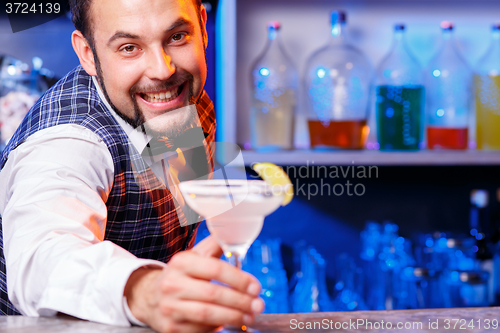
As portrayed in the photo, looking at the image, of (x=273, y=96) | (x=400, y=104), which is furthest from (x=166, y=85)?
(x=400, y=104)

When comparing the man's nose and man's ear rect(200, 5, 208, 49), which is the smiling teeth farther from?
man's ear rect(200, 5, 208, 49)

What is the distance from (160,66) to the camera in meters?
1.05

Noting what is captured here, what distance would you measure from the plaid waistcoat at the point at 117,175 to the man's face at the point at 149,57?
0.07 m

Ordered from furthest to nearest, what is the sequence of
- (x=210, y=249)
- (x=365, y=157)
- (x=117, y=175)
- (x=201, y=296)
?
(x=365, y=157), (x=117, y=175), (x=210, y=249), (x=201, y=296)

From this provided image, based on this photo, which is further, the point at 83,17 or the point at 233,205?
the point at 83,17

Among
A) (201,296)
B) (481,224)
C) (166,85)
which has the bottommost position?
(481,224)

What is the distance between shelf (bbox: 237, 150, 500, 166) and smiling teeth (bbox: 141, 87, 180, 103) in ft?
0.78

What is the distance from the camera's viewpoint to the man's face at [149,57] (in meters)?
1.01

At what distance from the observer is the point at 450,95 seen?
4.43 feet

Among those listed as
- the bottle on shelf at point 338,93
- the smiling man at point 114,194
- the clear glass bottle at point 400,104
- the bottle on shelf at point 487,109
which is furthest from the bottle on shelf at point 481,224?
the smiling man at point 114,194

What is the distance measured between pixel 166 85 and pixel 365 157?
53 cm

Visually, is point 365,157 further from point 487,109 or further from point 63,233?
point 63,233

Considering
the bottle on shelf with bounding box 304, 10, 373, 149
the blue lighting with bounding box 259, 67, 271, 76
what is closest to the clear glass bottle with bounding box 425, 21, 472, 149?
the bottle on shelf with bounding box 304, 10, 373, 149

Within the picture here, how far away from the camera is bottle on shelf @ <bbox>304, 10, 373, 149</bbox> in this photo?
51.2 inches
